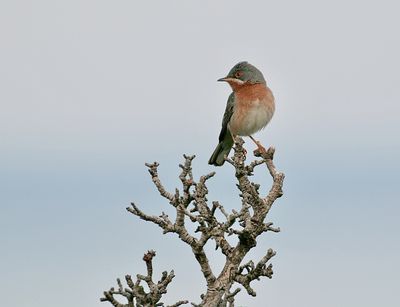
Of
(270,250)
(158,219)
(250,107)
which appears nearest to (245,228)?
(270,250)

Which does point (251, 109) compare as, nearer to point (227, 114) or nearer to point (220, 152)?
point (227, 114)

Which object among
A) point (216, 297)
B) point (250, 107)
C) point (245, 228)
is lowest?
point (216, 297)

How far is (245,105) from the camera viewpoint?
54.5 ft

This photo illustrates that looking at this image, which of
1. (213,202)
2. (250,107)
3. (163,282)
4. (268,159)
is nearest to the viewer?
(163,282)

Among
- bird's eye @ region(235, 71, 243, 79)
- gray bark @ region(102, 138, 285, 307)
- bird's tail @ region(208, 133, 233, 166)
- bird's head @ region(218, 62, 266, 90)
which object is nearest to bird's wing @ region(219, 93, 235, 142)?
bird's tail @ region(208, 133, 233, 166)

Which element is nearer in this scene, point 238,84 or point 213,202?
point 213,202

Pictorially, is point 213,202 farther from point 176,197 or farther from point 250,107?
point 250,107

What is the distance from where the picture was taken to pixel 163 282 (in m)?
9.11

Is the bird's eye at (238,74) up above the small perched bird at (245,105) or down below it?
above

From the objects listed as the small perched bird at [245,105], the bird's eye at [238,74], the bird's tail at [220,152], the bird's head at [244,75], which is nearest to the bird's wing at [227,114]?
the small perched bird at [245,105]

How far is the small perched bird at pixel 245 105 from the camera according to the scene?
16.6 m

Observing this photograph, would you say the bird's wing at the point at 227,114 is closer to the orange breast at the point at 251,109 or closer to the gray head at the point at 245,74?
the orange breast at the point at 251,109

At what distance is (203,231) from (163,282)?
3.45 feet

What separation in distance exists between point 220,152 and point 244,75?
1893 millimetres
